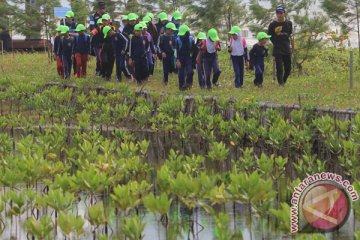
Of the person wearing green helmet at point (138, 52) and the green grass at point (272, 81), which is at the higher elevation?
the person wearing green helmet at point (138, 52)

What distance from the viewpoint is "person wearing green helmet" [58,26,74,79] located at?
67.9 feet

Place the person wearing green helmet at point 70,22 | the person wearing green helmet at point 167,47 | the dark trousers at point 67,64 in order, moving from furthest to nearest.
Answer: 1. the person wearing green helmet at point 70,22
2. the dark trousers at point 67,64
3. the person wearing green helmet at point 167,47

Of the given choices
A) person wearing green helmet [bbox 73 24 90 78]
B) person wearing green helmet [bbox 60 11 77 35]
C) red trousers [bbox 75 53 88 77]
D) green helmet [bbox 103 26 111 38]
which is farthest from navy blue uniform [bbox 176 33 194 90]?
person wearing green helmet [bbox 60 11 77 35]

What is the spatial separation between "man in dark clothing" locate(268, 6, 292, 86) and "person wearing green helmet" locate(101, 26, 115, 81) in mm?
4125

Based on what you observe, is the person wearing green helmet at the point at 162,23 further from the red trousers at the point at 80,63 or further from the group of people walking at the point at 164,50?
the red trousers at the point at 80,63

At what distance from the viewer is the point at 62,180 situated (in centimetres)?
778

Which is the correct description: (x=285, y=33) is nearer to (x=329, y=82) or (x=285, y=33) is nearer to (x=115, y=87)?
(x=329, y=82)

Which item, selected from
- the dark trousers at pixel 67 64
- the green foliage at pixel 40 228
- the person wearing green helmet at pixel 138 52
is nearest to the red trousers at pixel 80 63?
the dark trousers at pixel 67 64

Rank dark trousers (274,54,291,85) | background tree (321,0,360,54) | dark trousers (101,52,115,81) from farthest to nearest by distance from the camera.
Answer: background tree (321,0,360,54) → dark trousers (101,52,115,81) → dark trousers (274,54,291,85)

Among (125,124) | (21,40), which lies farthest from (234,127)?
(21,40)

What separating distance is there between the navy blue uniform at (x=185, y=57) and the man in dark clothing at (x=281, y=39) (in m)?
1.82

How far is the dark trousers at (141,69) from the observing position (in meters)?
19.2

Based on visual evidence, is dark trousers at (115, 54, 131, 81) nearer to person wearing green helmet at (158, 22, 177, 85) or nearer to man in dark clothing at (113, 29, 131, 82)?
man in dark clothing at (113, 29, 131, 82)

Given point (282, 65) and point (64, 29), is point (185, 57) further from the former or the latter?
point (64, 29)
